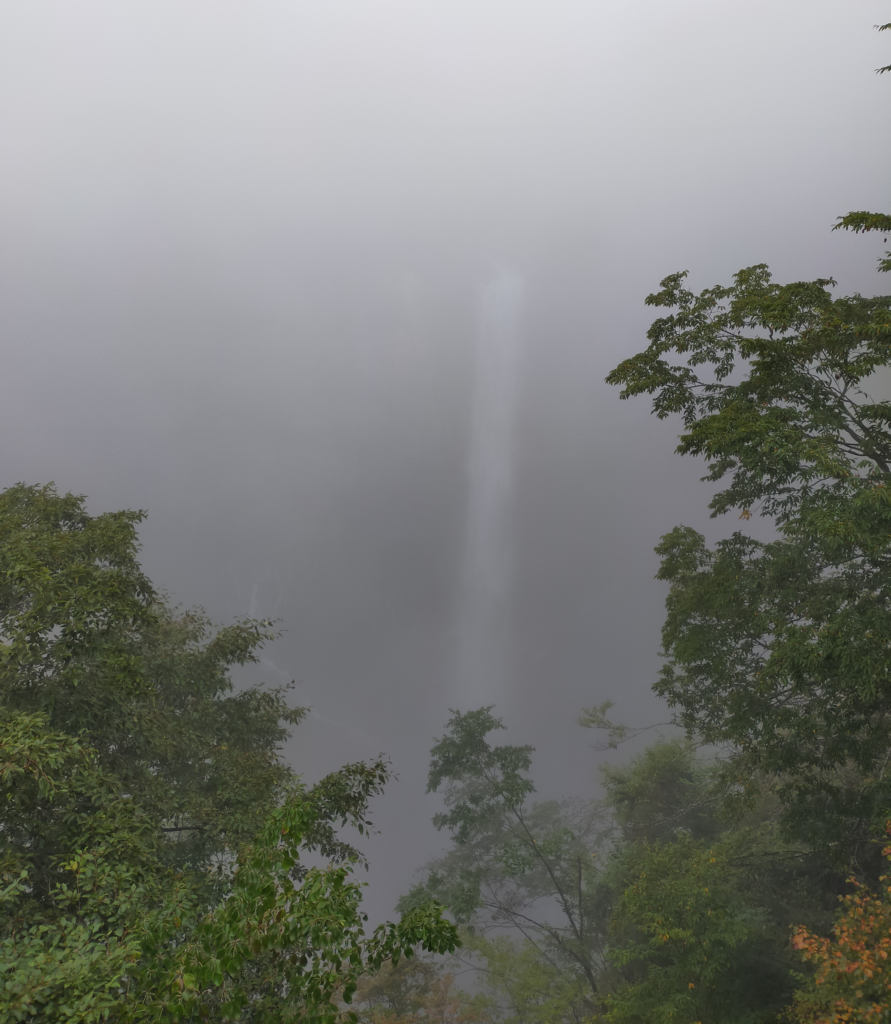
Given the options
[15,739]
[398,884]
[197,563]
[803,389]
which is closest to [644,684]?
[398,884]

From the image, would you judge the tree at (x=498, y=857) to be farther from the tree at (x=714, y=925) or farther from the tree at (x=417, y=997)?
the tree at (x=714, y=925)

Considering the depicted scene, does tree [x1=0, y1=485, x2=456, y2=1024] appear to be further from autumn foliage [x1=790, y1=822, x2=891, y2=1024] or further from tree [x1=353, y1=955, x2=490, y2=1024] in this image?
tree [x1=353, y1=955, x2=490, y2=1024]

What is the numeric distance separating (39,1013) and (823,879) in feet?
63.3

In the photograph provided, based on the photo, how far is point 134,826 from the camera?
689cm

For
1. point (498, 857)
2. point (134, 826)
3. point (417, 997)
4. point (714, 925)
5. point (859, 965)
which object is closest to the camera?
point (134, 826)

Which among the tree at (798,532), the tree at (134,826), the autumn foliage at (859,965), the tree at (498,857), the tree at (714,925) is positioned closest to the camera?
the tree at (134,826)

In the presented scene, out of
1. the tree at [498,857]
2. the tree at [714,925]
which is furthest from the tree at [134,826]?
the tree at [498,857]

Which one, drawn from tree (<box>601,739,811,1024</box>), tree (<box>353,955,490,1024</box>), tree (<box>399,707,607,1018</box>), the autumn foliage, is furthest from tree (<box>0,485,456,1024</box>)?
tree (<box>353,955,490,1024</box>)

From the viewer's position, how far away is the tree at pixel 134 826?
3.69 meters

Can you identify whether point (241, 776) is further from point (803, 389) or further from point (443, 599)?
point (443, 599)

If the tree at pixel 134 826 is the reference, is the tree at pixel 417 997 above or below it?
below

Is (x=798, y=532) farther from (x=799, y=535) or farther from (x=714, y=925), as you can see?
(x=714, y=925)

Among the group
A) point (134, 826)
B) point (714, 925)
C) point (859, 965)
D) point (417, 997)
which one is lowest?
point (859, 965)

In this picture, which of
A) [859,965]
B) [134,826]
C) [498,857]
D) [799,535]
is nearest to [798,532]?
[799,535]
